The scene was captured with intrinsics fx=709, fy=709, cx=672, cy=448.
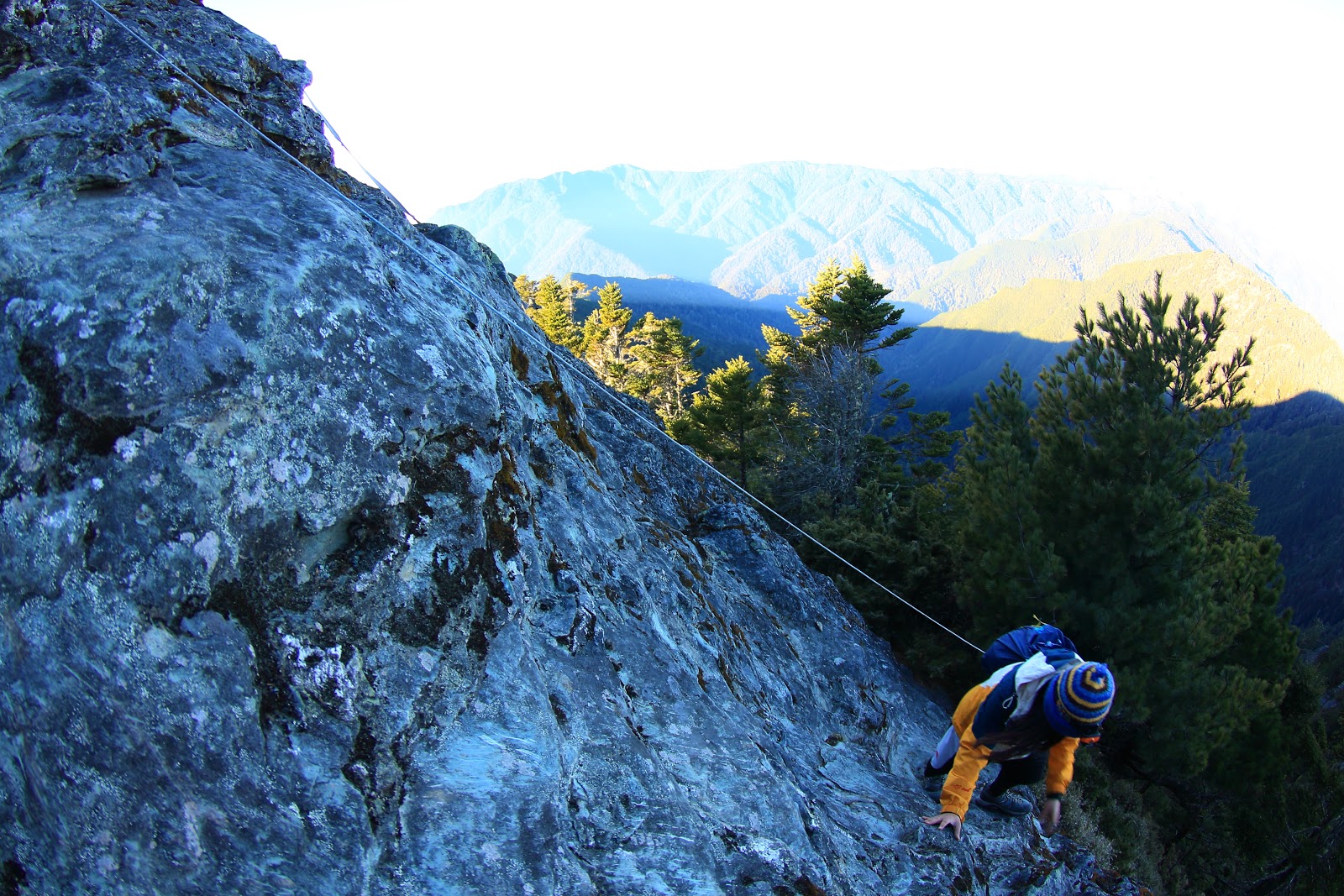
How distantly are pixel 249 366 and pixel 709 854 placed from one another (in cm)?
413

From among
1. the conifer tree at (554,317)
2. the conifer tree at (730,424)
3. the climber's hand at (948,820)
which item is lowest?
the climber's hand at (948,820)

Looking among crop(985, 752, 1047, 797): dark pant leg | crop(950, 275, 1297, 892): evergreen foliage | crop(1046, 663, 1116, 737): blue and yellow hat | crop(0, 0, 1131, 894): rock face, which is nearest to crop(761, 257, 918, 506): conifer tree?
crop(950, 275, 1297, 892): evergreen foliage

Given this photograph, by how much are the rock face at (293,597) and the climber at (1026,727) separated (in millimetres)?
360

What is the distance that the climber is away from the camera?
4.93 m

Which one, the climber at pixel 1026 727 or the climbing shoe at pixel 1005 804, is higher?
the climber at pixel 1026 727

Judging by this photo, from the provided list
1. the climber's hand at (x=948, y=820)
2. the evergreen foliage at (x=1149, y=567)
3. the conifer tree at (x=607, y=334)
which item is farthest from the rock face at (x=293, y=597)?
the conifer tree at (x=607, y=334)

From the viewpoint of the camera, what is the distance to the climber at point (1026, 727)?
4.93m

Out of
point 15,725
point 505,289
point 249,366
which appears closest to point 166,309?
point 249,366

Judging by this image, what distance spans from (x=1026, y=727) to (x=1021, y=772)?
1.02 m

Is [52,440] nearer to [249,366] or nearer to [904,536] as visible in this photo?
[249,366]

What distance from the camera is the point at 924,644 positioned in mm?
12336

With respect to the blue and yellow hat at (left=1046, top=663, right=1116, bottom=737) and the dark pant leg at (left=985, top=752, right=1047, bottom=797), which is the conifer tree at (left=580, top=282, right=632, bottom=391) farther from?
the blue and yellow hat at (left=1046, top=663, right=1116, bottom=737)

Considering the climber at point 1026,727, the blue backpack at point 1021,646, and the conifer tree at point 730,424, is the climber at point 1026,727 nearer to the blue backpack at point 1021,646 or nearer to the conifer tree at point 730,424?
the blue backpack at point 1021,646

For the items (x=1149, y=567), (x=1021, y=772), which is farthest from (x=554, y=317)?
(x=1021, y=772)
